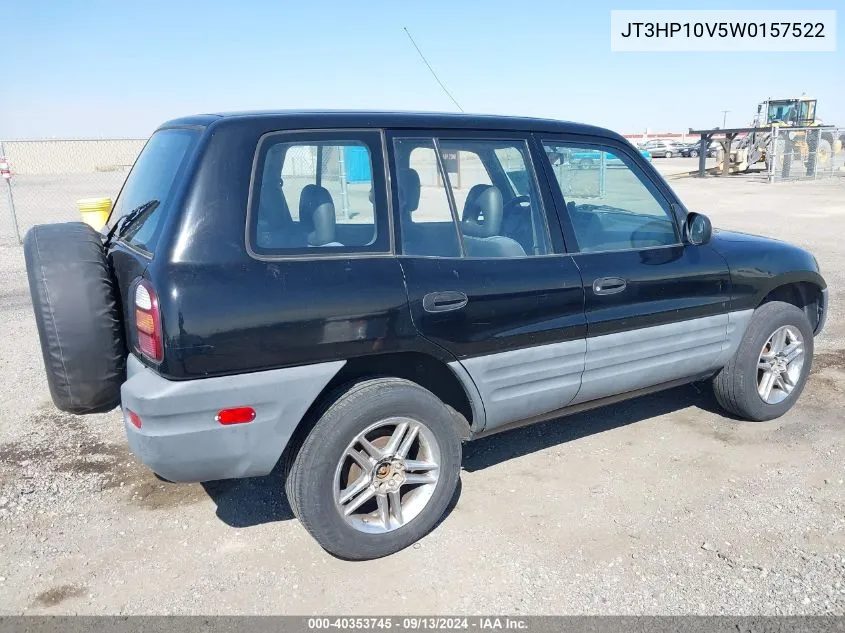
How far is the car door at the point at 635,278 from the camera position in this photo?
3.59m

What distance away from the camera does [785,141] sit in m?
25.0

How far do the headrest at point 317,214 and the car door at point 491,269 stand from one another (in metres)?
0.30

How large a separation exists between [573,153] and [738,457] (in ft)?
6.48

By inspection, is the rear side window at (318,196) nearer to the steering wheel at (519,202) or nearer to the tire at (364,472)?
the tire at (364,472)

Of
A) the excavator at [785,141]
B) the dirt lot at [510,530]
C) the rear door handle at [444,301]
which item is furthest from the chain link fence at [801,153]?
the rear door handle at [444,301]

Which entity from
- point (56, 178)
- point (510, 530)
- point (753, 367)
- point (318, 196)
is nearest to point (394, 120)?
point (318, 196)

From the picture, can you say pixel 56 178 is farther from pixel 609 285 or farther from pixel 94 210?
pixel 609 285

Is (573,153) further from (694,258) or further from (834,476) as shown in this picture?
(834,476)

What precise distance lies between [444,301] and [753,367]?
2.30 m

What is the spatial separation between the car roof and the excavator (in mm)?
23559

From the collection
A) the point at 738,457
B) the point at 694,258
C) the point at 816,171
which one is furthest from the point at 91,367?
the point at 816,171

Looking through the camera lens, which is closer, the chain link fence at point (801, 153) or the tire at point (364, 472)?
the tire at point (364, 472)

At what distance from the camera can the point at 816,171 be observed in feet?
83.6

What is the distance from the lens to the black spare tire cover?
9.32 feet
